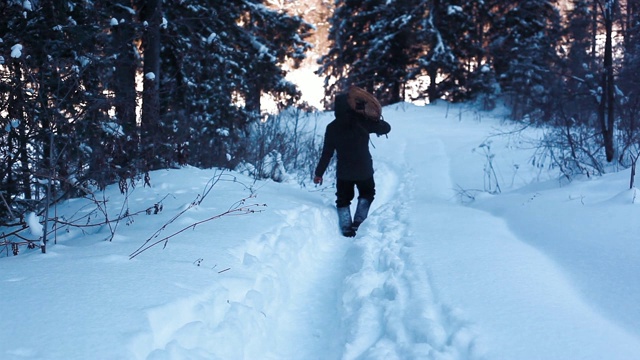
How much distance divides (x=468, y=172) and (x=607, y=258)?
20.1 ft

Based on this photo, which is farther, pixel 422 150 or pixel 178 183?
pixel 422 150

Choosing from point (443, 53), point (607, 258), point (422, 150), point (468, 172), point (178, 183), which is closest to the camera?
point (607, 258)

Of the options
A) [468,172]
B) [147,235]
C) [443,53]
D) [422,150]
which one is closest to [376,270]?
[147,235]

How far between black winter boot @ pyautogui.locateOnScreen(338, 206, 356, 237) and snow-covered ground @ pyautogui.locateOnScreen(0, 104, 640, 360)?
0.48 feet

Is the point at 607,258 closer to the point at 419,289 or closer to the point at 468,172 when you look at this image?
the point at 419,289

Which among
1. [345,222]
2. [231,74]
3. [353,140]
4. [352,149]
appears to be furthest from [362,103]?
[231,74]

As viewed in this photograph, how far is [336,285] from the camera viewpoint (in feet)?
12.7

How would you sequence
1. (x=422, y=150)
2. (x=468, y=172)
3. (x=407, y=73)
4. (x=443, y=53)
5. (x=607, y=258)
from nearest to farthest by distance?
(x=607, y=258) < (x=468, y=172) < (x=422, y=150) < (x=443, y=53) < (x=407, y=73)

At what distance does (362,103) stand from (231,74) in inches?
294

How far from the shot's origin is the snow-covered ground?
2.28 m

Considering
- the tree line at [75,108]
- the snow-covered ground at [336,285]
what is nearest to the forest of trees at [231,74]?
the tree line at [75,108]

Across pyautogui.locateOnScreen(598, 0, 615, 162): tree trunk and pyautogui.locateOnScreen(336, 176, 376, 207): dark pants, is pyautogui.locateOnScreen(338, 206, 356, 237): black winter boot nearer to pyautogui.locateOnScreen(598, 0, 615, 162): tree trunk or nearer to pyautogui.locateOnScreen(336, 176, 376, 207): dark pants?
pyautogui.locateOnScreen(336, 176, 376, 207): dark pants

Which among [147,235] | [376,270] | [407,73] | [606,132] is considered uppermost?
[407,73]

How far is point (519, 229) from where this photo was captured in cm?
459
